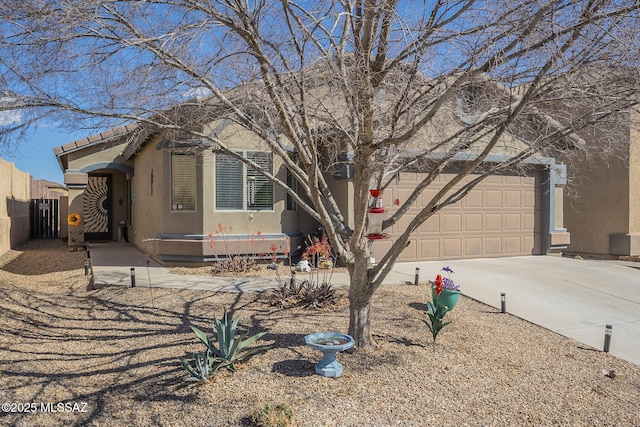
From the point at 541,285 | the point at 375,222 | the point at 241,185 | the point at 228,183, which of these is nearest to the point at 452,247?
the point at 541,285

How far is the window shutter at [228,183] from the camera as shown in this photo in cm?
1077

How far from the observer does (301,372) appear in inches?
186

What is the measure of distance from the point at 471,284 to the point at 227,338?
595cm

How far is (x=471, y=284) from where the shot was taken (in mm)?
9172

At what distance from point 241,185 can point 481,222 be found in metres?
6.58

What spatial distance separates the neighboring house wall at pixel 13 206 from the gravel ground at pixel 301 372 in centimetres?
1053

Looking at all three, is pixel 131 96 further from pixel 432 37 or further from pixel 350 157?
pixel 350 157

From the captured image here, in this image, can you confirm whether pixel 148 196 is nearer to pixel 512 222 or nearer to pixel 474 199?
pixel 474 199

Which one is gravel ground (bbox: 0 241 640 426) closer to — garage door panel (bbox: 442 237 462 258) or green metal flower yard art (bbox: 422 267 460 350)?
green metal flower yard art (bbox: 422 267 460 350)

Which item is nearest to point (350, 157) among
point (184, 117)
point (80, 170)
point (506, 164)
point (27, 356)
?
point (184, 117)

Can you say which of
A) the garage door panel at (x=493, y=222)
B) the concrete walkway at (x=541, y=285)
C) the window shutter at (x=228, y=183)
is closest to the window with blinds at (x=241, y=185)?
the window shutter at (x=228, y=183)

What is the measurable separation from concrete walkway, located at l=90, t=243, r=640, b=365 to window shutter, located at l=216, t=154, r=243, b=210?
2024mm

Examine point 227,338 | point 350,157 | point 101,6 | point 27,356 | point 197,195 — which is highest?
point 101,6

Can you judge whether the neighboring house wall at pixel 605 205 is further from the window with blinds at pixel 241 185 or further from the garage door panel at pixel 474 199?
the window with blinds at pixel 241 185
